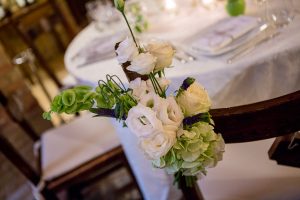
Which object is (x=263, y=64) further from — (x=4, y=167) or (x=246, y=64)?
(x=4, y=167)

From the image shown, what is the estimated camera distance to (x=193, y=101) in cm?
53

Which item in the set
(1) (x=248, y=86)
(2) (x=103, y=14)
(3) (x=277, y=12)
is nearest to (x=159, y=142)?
(1) (x=248, y=86)

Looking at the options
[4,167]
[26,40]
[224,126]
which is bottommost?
[4,167]

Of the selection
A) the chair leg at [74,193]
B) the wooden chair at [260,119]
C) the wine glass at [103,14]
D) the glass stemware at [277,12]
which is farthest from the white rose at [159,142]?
the chair leg at [74,193]

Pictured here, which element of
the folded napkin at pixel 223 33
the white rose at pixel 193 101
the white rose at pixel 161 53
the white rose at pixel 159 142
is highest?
the white rose at pixel 161 53

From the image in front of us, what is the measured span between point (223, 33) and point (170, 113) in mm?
569

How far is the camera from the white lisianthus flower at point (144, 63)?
510mm

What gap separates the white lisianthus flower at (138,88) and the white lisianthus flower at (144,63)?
0.14 feet

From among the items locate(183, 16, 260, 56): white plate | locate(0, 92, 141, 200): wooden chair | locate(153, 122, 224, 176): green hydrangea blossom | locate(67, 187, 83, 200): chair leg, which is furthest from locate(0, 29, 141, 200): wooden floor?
locate(153, 122, 224, 176): green hydrangea blossom

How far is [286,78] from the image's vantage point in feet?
2.91

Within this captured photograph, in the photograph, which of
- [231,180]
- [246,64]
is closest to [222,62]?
[246,64]

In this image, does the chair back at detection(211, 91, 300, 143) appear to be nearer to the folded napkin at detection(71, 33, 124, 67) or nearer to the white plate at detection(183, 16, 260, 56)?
the white plate at detection(183, 16, 260, 56)

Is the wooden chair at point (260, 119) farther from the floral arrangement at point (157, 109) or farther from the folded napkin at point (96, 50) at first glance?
the folded napkin at point (96, 50)

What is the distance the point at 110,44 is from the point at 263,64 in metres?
0.68
